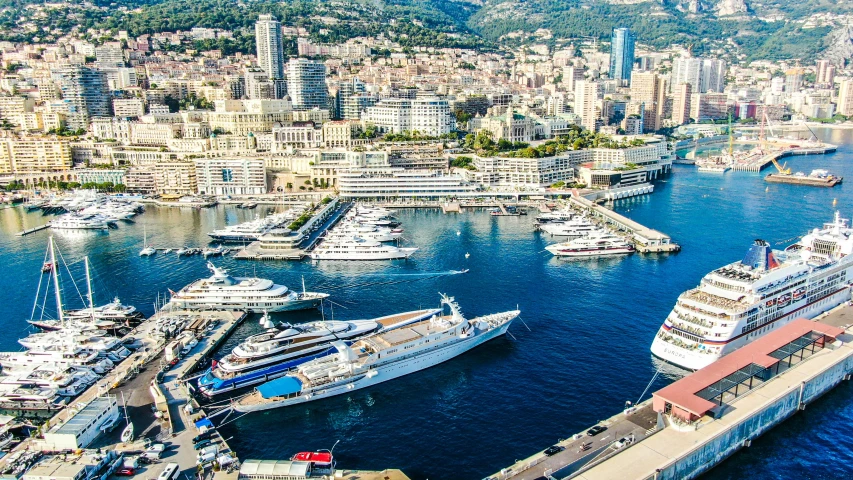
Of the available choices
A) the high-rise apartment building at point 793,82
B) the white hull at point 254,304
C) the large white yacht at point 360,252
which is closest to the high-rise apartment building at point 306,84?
the large white yacht at point 360,252

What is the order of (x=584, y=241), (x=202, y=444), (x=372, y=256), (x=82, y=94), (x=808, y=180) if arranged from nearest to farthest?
(x=202, y=444) → (x=372, y=256) → (x=584, y=241) → (x=808, y=180) → (x=82, y=94)

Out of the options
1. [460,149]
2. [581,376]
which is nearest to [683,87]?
[460,149]

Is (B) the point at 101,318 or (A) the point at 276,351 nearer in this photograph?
(A) the point at 276,351

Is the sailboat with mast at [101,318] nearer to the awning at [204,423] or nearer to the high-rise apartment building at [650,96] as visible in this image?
the awning at [204,423]

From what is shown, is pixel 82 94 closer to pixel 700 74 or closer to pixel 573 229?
pixel 573 229

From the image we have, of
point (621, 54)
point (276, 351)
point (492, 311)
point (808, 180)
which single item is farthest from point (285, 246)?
point (621, 54)

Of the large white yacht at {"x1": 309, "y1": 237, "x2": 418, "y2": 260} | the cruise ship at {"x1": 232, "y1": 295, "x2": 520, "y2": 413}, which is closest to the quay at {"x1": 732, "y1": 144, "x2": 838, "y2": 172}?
the large white yacht at {"x1": 309, "y1": 237, "x2": 418, "y2": 260}

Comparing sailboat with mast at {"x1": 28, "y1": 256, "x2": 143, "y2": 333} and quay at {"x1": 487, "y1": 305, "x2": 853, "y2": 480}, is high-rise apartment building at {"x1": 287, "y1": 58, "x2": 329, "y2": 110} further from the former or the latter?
quay at {"x1": 487, "y1": 305, "x2": 853, "y2": 480}
